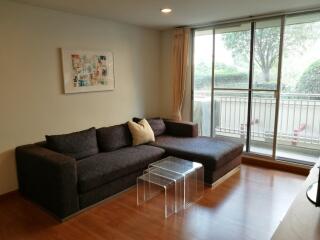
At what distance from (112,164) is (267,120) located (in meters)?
2.84

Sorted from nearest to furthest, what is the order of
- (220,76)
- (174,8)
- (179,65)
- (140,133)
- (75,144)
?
(75,144) → (174,8) → (140,133) → (220,76) → (179,65)

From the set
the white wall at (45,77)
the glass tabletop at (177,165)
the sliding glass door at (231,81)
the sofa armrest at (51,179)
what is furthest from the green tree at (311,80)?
the sofa armrest at (51,179)

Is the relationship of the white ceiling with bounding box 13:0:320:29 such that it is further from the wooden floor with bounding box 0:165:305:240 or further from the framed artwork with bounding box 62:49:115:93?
the wooden floor with bounding box 0:165:305:240

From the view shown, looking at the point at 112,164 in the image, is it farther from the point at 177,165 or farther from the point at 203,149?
the point at 203,149

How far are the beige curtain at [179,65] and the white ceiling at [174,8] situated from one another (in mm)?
551

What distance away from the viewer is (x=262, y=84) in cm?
402

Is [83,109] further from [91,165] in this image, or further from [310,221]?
[310,221]

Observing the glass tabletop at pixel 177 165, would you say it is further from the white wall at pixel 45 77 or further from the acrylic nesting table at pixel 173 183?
the white wall at pixel 45 77

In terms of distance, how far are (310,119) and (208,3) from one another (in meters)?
2.95

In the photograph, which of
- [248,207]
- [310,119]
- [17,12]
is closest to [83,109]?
[17,12]

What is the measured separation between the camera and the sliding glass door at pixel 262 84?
3828 millimetres

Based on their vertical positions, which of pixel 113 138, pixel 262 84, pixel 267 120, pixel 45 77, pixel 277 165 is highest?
pixel 45 77

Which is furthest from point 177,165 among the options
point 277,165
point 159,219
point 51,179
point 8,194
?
point 8,194

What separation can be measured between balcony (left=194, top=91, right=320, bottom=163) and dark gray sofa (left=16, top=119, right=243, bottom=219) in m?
0.80
